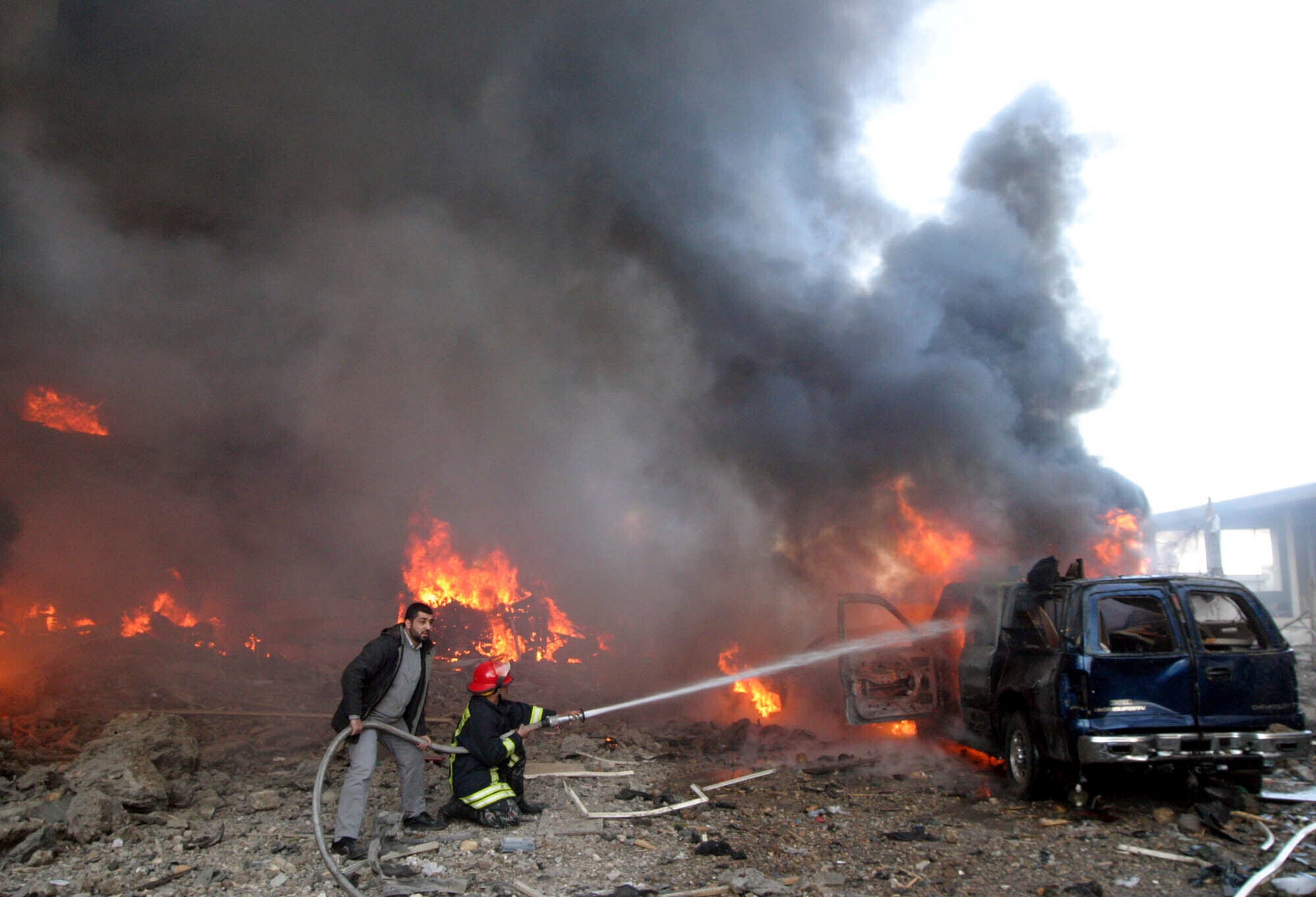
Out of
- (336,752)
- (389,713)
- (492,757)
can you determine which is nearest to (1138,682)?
(492,757)

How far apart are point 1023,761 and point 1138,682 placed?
1.17 m

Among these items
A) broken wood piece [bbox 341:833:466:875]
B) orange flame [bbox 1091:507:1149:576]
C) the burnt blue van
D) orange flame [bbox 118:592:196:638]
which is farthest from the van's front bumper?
orange flame [bbox 118:592:196:638]

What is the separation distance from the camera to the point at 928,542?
41.9ft

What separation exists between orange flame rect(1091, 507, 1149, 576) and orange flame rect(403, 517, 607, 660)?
29.2 ft

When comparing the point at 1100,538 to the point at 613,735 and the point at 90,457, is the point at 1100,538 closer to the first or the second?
the point at 613,735

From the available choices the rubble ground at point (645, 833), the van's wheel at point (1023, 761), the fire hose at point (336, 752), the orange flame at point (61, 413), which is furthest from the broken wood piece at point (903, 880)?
the orange flame at point (61, 413)

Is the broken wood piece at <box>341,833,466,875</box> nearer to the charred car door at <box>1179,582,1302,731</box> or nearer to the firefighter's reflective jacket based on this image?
the firefighter's reflective jacket

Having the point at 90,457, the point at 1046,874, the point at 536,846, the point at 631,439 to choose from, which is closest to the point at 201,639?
the point at 90,457

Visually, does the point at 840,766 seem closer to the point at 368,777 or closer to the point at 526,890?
the point at 526,890

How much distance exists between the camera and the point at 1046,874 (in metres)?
4.54

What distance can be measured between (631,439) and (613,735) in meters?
9.70

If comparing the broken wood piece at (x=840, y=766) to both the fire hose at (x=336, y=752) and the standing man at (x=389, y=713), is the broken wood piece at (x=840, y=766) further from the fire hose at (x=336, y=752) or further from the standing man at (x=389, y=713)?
the standing man at (x=389, y=713)

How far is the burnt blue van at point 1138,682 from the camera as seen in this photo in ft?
17.6

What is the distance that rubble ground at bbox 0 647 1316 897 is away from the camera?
4.55 metres
